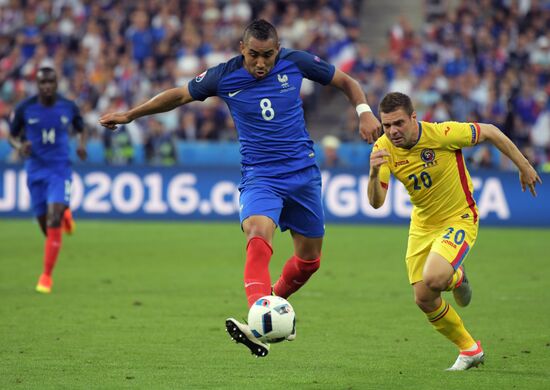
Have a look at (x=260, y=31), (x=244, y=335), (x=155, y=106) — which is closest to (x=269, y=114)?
(x=260, y=31)

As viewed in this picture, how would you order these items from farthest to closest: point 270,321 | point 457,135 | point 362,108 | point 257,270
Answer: point 457,135, point 362,108, point 257,270, point 270,321

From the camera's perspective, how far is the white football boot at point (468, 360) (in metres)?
8.46

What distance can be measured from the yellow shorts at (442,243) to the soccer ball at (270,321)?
1582mm

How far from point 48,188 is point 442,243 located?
6.97m

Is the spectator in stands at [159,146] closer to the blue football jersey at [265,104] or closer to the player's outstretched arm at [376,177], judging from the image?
the blue football jersey at [265,104]

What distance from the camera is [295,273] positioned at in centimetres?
943

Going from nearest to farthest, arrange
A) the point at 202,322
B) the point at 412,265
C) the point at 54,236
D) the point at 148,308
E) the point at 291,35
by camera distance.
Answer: the point at 412,265 < the point at 202,322 < the point at 148,308 < the point at 54,236 < the point at 291,35

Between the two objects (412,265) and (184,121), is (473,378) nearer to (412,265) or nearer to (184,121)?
(412,265)

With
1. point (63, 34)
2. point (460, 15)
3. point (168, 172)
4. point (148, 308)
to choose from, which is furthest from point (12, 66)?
point (148, 308)

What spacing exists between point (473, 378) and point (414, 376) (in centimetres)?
44

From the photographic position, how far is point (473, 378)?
8.09m

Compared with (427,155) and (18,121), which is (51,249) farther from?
(427,155)

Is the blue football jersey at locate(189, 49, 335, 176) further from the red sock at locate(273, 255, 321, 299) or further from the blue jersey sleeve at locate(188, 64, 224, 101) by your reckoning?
the red sock at locate(273, 255, 321, 299)

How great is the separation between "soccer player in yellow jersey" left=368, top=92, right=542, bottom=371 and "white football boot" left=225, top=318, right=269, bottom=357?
1.58 metres
